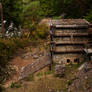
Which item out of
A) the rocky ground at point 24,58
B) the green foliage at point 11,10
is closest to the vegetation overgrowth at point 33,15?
the green foliage at point 11,10

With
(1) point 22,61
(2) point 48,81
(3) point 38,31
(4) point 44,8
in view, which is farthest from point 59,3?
(2) point 48,81

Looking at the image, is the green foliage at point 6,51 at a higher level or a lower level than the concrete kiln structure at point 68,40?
lower

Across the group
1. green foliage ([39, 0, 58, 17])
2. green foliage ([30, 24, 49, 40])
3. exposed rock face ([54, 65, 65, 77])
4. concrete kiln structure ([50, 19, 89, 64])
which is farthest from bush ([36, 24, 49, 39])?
exposed rock face ([54, 65, 65, 77])

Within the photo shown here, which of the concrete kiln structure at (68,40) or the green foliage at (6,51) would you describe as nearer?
the green foliage at (6,51)

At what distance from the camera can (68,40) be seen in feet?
70.3

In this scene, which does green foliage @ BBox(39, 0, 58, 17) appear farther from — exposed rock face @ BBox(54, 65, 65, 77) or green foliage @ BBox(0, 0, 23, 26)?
exposed rock face @ BBox(54, 65, 65, 77)

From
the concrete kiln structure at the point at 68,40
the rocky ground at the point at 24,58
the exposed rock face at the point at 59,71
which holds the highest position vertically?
the concrete kiln structure at the point at 68,40

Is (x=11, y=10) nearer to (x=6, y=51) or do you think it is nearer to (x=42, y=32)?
(x=42, y=32)

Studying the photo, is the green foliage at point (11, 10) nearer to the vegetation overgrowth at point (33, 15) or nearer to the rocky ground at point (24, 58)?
the vegetation overgrowth at point (33, 15)

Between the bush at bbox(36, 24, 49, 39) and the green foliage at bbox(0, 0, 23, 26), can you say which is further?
the bush at bbox(36, 24, 49, 39)

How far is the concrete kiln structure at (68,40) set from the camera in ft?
69.7

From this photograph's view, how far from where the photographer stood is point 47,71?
20891mm

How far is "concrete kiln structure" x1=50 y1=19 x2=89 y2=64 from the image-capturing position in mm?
21234

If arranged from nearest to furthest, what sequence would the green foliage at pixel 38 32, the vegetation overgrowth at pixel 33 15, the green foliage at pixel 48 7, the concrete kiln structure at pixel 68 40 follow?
1. the concrete kiln structure at pixel 68 40
2. the vegetation overgrowth at pixel 33 15
3. the green foliage at pixel 38 32
4. the green foliage at pixel 48 7
